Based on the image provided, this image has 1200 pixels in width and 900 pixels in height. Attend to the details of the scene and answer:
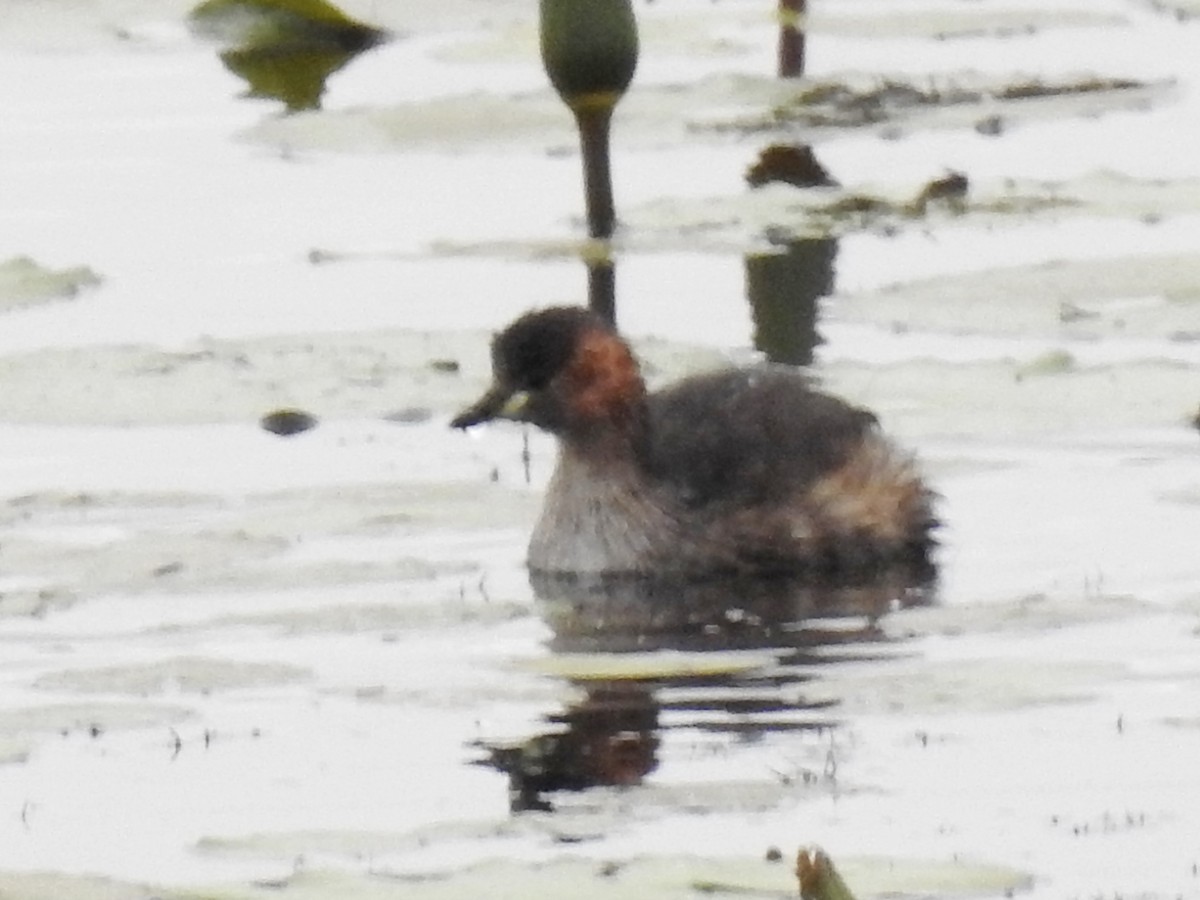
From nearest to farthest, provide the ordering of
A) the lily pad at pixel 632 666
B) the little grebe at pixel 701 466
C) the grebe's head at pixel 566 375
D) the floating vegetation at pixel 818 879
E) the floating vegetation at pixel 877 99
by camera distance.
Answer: the floating vegetation at pixel 818 879
the lily pad at pixel 632 666
the little grebe at pixel 701 466
the grebe's head at pixel 566 375
the floating vegetation at pixel 877 99

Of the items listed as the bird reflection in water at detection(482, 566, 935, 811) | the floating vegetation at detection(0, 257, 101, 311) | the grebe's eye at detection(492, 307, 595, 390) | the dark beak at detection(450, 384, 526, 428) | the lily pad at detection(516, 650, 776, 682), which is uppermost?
the grebe's eye at detection(492, 307, 595, 390)

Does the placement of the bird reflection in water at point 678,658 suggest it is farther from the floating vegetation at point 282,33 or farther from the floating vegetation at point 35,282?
the floating vegetation at point 282,33

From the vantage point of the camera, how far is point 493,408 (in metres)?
9.60

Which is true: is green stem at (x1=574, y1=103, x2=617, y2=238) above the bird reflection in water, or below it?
above

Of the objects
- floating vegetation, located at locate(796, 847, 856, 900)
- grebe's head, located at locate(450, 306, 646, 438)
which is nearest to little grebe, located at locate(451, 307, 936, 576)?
grebe's head, located at locate(450, 306, 646, 438)

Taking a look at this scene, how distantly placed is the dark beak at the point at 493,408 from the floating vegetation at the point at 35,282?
78.4 inches

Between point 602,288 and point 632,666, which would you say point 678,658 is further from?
point 602,288

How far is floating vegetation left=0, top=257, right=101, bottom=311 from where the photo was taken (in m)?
11.2

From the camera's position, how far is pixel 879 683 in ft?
25.2

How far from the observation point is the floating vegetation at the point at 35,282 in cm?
1120

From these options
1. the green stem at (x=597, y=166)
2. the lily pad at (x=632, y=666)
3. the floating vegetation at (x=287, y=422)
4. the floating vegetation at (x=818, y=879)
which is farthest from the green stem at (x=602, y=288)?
the floating vegetation at (x=818, y=879)

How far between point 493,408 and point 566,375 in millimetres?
209

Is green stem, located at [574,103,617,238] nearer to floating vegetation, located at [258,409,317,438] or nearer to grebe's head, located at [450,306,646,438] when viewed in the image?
floating vegetation, located at [258,409,317,438]

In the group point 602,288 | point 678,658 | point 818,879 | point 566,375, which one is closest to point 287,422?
point 566,375
